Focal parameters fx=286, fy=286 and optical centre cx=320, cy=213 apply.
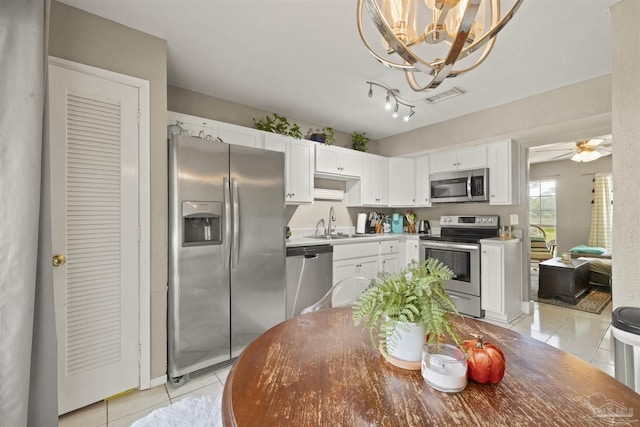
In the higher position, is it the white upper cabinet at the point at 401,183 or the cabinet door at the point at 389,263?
the white upper cabinet at the point at 401,183

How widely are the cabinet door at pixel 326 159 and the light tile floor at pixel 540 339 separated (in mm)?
2432

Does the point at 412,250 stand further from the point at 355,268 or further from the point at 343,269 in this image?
the point at 343,269

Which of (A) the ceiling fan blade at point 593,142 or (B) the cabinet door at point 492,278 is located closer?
(B) the cabinet door at point 492,278

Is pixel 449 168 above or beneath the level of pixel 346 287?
above

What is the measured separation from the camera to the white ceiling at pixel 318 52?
5.96ft

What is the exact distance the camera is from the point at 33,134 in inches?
55.3

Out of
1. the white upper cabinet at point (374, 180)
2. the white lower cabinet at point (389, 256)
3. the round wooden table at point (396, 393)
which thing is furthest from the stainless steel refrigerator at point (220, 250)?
the white upper cabinet at point (374, 180)

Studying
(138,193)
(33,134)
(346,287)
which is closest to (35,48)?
(33,134)

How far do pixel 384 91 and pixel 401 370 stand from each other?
274 cm

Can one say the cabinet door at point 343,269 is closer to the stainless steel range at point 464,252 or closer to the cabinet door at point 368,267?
the cabinet door at point 368,267

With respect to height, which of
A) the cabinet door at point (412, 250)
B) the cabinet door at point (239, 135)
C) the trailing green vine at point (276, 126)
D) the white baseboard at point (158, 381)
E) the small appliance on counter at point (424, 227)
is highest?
the trailing green vine at point (276, 126)

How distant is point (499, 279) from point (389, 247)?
52.8 inches

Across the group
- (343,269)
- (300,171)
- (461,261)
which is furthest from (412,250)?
(300,171)

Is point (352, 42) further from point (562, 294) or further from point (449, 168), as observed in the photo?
point (562, 294)
